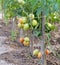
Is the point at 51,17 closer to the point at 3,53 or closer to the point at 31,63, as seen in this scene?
the point at 31,63

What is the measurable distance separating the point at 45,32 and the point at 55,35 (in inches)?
117

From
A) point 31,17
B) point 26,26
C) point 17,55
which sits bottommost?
point 17,55

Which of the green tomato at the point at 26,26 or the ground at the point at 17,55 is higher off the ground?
the green tomato at the point at 26,26

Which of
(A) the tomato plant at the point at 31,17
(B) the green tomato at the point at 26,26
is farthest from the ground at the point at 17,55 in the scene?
(B) the green tomato at the point at 26,26

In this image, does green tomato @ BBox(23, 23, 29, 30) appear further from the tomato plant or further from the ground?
the ground

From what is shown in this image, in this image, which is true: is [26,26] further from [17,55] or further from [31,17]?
[17,55]

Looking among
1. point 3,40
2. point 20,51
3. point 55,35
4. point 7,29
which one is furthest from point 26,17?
point 7,29

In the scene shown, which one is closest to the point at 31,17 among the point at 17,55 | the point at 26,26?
the point at 26,26

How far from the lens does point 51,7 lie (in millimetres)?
2611

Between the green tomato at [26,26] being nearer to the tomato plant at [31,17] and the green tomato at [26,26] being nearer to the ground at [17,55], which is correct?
the tomato plant at [31,17]

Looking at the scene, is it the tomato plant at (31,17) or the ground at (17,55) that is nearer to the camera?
the tomato plant at (31,17)

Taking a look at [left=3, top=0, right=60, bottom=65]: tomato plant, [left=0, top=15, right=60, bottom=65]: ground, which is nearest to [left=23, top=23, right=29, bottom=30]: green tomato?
[left=3, top=0, right=60, bottom=65]: tomato plant

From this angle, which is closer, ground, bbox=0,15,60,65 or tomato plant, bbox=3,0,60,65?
tomato plant, bbox=3,0,60,65

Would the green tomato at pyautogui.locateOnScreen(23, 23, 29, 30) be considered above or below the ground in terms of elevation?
above
